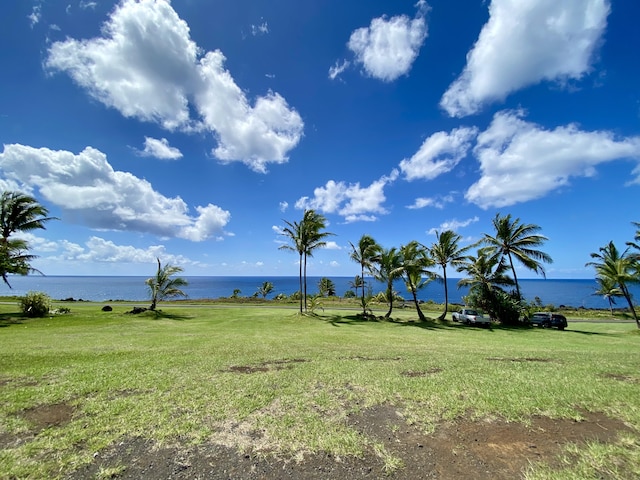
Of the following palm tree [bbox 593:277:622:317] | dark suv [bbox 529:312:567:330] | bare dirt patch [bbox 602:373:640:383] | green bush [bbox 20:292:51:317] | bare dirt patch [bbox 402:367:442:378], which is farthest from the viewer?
palm tree [bbox 593:277:622:317]

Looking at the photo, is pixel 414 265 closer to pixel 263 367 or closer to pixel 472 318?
pixel 472 318

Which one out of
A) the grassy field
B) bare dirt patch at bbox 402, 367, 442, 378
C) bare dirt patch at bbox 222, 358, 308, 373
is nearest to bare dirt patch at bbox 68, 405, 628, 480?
the grassy field

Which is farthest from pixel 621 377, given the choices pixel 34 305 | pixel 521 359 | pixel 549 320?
pixel 34 305

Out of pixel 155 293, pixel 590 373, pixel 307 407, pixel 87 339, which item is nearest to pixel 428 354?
pixel 590 373

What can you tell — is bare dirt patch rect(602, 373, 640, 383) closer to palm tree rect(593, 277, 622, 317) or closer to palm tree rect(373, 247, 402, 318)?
palm tree rect(373, 247, 402, 318)

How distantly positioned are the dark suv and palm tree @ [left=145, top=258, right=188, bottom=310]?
3123 cm

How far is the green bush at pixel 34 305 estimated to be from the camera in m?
19.1

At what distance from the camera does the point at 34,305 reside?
1914 cm

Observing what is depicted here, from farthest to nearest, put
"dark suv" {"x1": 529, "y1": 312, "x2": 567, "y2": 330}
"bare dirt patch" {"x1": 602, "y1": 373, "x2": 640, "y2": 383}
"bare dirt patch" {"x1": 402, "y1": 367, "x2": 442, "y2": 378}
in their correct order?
"dark suv" {"x1": 529, "y1": 312, "x2": 567, "y2": 330}, "bare dirt patch" {"x1": 402, "y1": 367, "x2": 442, "y2": 378}, "bare dirt patch" {"x1": 602, "y1": 373, "x2": 640, "y2": 383}

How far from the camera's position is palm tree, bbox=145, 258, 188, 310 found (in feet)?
83.5

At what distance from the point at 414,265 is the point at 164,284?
2249cm

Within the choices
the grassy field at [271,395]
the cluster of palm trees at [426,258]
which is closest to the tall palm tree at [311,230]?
the cluster of palm trees at [426,258]

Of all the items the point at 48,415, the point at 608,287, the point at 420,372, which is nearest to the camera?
the point at 48,415

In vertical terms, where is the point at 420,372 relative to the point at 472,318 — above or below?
below
